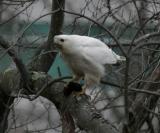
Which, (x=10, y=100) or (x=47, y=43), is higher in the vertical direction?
(x=47, y=43)

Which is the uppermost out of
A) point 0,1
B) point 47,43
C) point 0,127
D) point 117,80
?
point 0,1

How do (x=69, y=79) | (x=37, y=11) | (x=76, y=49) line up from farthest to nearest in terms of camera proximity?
(x=37, y=11), (x=69, y=79), (x=76, y=49)

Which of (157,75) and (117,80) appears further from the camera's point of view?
(117,80)

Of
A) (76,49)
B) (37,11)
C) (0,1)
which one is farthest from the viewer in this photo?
(37,11)

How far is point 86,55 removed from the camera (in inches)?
113

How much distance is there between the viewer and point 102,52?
2883 millimetres

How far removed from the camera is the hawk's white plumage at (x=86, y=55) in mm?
2821

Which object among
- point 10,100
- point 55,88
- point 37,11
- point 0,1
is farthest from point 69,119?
point 37,11

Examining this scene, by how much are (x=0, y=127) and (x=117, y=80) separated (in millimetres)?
862

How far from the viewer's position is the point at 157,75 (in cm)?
346

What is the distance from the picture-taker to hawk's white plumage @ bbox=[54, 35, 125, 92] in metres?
2.82

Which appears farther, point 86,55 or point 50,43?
point 50,43

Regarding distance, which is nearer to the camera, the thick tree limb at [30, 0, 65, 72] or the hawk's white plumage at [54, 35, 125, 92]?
the hawk's white plumage at [54, 35, 125, 92]

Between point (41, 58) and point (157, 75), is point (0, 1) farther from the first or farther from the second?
point (157, 75)
